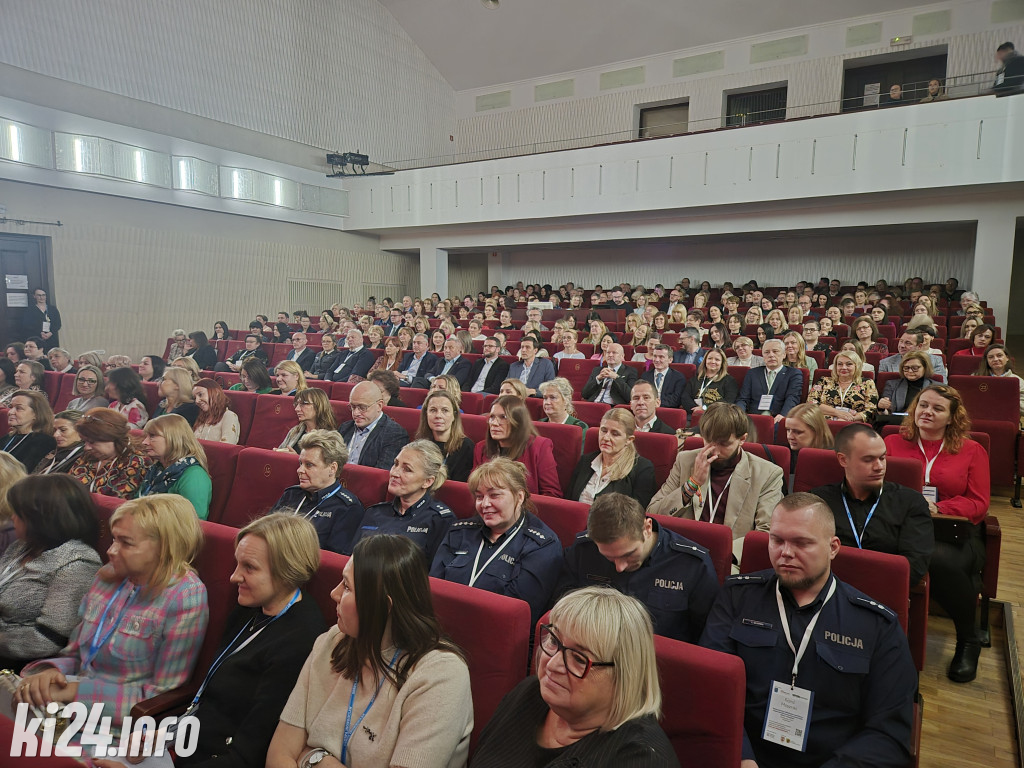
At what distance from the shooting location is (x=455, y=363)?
5.19 m

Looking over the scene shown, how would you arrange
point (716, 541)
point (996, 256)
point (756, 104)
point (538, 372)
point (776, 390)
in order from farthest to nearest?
point (756, 104), point (996, 256), point (538, 372), point (776, 390), point (716, 541)

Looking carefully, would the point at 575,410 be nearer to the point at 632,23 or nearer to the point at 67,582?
the point at 67,582

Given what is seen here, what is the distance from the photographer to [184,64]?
31.2 ft

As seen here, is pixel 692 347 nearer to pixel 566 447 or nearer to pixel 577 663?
pixel 566 447

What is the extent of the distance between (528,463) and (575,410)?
1071 millimetres

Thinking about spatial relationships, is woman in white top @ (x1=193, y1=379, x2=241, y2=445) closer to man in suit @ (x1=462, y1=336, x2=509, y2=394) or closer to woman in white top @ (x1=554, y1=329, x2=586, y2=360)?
man in suit @ (x1=462, y1=336, x2=509, y2=394)

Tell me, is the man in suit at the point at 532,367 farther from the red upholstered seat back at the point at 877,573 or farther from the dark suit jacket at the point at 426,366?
the red upholstered seat back at the point at 877,573

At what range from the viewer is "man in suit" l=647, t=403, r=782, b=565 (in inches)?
86.5

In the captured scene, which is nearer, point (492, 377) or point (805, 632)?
point (805, 632)

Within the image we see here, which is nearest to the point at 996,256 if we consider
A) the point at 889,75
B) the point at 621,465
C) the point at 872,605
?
the point at 889,75

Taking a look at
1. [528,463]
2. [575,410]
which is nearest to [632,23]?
[575,410]

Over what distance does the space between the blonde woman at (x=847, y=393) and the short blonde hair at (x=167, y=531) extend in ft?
10.4

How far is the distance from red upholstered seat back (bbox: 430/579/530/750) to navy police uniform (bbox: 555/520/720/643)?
405 mm

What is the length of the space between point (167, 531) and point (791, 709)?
1.58 metres
